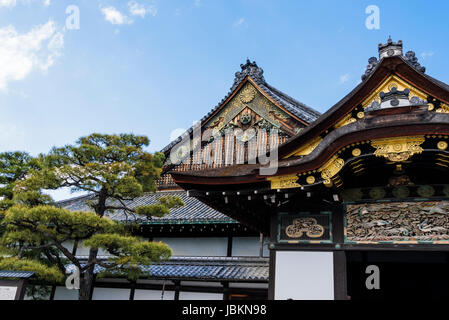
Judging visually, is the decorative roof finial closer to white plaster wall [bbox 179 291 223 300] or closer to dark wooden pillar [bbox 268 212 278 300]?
dark wooden pillar [bbox 268 212 278 300]

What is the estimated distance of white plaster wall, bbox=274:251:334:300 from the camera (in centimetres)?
663

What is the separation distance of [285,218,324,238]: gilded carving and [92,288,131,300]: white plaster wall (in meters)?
9.31

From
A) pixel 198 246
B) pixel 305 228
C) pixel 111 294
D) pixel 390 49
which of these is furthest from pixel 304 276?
pixel 111 294

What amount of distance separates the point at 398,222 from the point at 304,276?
1.92 m

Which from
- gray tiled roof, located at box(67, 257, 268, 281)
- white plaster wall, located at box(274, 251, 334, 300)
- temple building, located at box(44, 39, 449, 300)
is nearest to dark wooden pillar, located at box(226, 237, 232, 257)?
gray tiled roof, located at box(67, 257, 268, 281)

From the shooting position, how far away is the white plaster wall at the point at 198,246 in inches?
563

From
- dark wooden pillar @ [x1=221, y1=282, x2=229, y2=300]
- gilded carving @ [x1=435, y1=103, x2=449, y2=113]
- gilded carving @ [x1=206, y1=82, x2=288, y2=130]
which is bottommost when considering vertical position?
dark wooden pillar @ [x1=221, y1=282, x2=229, y2=300]

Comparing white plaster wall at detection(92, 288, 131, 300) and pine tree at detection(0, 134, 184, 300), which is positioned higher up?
pine tree at detection(0, 134, 184, 300)

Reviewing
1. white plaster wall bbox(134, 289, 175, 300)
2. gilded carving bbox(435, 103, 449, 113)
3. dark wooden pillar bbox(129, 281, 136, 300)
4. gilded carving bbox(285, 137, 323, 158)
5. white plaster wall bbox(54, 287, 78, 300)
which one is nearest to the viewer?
gilded carving bbox(435, 103, 449, 113)

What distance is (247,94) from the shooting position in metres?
19.2

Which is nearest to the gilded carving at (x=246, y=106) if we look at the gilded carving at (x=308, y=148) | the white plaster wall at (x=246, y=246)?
the white plaster wall at (x=246, y=246)
